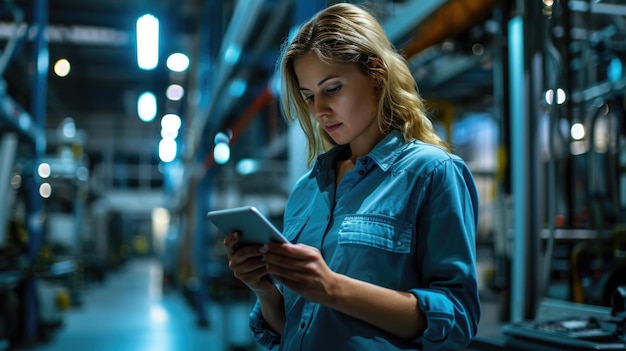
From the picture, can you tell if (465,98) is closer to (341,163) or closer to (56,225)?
(341,163)

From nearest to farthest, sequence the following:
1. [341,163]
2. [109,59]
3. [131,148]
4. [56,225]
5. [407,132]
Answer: [407,132] < [341,163] < [56,225] < [109,59] < [131,148]

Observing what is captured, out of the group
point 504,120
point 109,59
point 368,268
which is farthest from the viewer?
point 109,59

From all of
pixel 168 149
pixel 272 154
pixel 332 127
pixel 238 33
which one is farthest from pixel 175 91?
pixel 332 127

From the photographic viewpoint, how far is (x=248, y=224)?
0.97 m

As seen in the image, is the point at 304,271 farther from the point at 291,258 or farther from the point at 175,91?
the point at 175,91

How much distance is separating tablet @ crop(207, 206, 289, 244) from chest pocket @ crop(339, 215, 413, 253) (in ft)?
0.56

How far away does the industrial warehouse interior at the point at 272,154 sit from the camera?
2.65m

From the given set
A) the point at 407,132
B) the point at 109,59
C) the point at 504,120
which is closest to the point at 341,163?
the point at 407,132

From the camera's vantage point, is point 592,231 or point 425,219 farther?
point 592,231

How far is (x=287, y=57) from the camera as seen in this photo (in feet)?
4.00

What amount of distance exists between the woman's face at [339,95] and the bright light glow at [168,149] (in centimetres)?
1402

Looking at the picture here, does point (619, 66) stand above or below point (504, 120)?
above

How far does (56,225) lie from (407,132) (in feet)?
44.3

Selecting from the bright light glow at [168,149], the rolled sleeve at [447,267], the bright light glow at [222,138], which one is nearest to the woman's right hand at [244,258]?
the rolled sleeve at [447,267]
